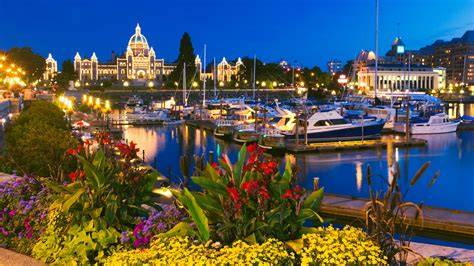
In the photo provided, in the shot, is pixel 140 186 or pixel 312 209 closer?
pixel 312 209

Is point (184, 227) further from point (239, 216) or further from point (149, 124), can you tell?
point (149, 124)

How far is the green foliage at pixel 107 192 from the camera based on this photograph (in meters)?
7.30

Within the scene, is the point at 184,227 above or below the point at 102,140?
below

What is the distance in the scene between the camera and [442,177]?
39.0 metres

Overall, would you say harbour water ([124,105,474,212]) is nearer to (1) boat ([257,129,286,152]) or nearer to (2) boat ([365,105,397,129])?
(1) boat ([257,129,286,152])

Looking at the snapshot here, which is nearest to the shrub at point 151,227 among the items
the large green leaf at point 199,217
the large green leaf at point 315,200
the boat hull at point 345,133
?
the large green leaf at point 199,217

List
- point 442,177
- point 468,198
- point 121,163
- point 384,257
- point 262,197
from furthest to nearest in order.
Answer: point 442,177 < point 468,198 < point 121,163 < point 262,197 < point 384,257

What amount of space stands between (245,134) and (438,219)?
1385 inches

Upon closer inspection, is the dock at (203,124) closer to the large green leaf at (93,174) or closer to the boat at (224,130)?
the boat at (224,130)

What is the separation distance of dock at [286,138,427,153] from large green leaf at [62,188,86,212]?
39.3 meters

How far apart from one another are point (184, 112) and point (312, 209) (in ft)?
279

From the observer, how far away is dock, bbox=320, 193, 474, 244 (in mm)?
17844

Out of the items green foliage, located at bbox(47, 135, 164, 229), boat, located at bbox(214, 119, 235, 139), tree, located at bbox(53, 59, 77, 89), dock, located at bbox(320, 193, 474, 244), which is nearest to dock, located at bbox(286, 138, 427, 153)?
boat, located at bbox(214, 119, 235, 139)

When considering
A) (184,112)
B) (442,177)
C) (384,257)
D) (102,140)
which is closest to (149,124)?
(184,112)
